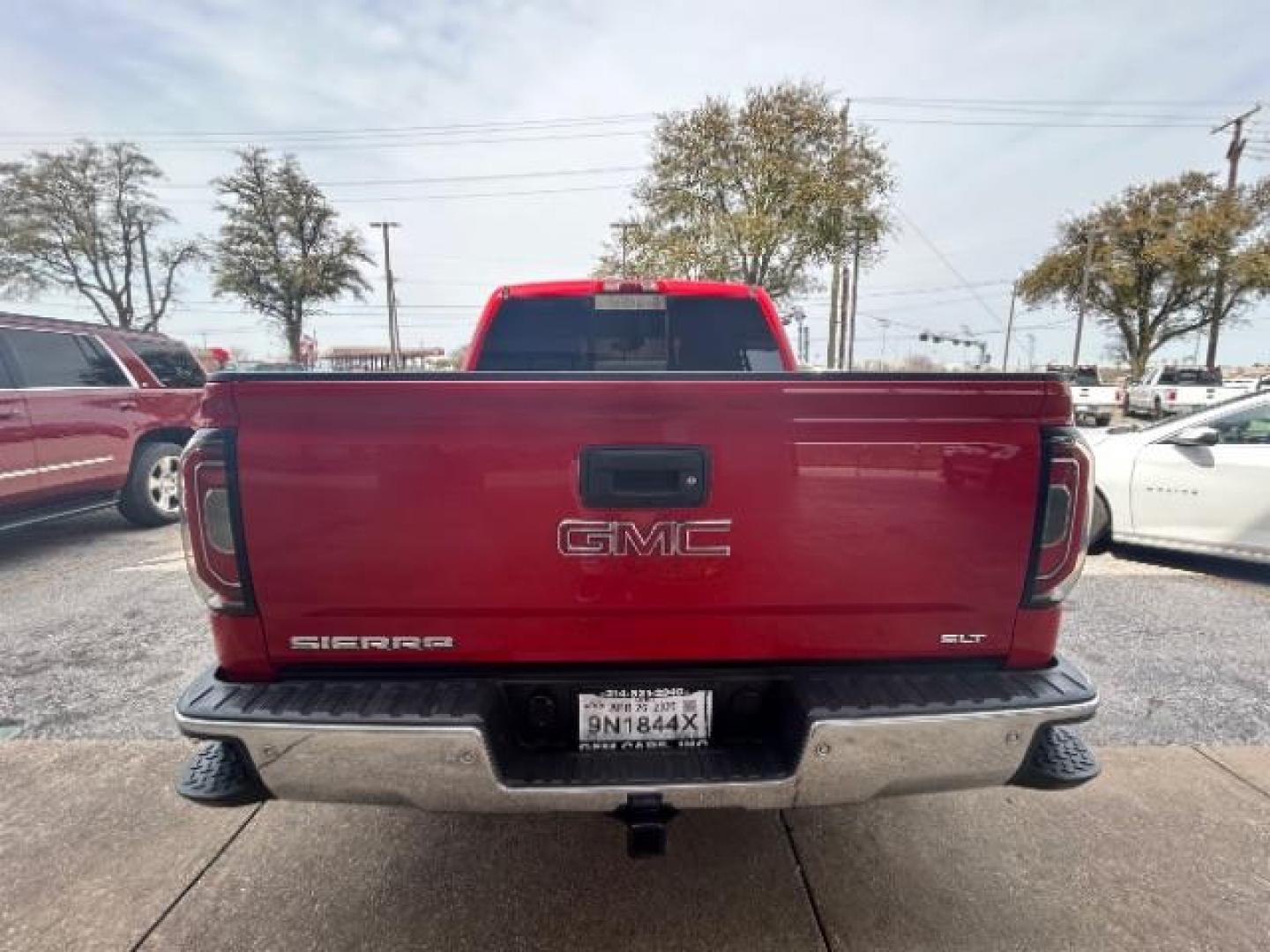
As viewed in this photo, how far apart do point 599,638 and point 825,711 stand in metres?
0.59

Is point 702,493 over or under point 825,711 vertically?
over

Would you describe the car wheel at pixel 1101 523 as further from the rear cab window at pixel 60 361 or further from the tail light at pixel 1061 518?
the rear cab window at pixel 60 361

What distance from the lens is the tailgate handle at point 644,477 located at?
5.37 ft

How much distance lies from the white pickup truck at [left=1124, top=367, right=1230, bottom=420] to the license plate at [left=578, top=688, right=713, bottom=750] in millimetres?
21887

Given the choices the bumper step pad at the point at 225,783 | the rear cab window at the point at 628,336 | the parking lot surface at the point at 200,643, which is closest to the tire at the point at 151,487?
the parking lot surface at the point at 200,643

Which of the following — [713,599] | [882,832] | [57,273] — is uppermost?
[57,273]

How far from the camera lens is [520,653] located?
→ 5.66 ft

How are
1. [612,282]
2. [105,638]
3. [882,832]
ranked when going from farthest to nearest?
[105,638]
[612,282]
[882,832]

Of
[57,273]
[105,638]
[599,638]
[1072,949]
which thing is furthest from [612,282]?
[57,273]

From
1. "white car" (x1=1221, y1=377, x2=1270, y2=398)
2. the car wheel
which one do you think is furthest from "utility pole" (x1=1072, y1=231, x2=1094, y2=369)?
the car wheel

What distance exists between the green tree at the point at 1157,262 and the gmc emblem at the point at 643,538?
123 ft

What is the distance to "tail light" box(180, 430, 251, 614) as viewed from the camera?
63.4 inches

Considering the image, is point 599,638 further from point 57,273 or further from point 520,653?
point 57,273

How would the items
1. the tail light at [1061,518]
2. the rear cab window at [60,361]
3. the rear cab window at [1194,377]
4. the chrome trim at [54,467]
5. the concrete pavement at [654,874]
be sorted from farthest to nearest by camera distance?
the rear cab window at [1194,377]
the rear cab window at [60,361]
the chrome trim at [54,467]
the concrete pavement at [654,874]
the tail light at [1061,518]
